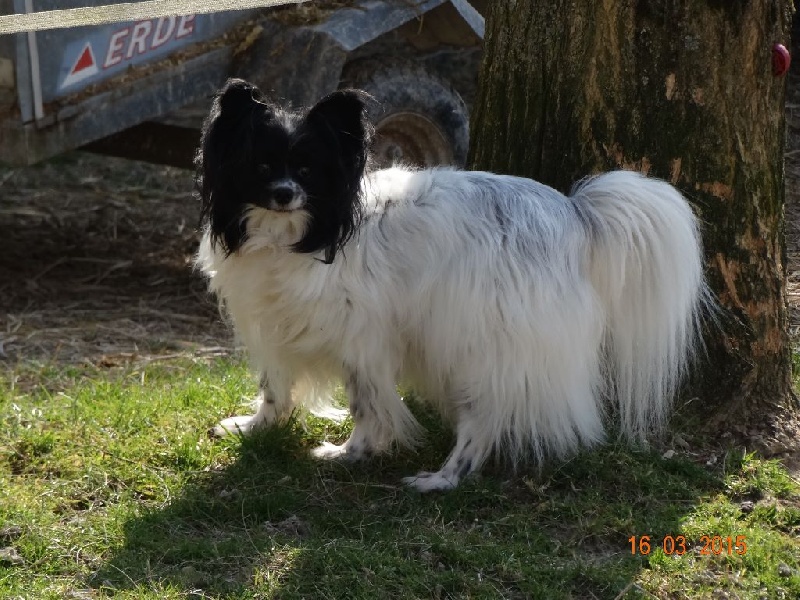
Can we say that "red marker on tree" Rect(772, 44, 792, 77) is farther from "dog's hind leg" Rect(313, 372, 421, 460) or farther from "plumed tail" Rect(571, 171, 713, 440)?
"dog's hind leg" Rect(313, 372, 421, 460)

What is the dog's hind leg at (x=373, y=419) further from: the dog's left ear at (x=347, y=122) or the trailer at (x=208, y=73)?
the trailer at (x=208, y=73)

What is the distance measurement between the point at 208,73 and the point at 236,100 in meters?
2.11

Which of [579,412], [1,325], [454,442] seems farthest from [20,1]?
[579,412]

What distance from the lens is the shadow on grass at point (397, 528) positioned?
3338 millimetres

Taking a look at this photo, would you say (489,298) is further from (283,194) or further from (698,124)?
(698,124)

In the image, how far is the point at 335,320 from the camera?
3.86 metres

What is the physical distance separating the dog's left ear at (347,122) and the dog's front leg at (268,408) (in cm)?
94

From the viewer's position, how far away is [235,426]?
4.39m

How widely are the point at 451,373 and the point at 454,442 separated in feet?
1.34
